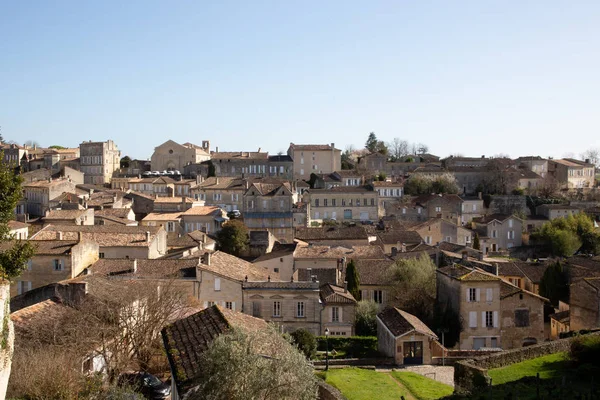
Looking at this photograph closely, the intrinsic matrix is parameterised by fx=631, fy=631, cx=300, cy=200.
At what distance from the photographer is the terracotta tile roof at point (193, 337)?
13.5 meters

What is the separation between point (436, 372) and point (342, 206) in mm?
41949

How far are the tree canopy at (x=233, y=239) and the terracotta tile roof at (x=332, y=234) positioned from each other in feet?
17.7

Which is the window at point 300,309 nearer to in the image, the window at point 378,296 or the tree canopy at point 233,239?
the window at point 378,296

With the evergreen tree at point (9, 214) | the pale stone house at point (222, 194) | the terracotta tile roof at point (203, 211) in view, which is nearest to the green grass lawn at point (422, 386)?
the evergreen tree at point (9, 214)

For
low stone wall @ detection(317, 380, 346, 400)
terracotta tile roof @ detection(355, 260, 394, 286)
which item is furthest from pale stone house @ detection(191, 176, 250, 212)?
low stone wall @ detection(317, 380, 346, 400)

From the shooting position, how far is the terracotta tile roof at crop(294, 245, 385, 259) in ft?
140

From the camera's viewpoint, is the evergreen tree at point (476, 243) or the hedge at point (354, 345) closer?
the hedge at point (354, 345)

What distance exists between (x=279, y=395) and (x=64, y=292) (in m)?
16.2

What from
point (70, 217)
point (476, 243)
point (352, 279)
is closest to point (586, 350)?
point (352, 279)

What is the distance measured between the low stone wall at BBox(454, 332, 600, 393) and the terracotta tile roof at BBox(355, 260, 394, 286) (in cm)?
1418

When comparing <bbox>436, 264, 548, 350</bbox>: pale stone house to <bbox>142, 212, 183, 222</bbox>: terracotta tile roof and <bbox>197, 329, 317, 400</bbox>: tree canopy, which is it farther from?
<bbox>142, 212, 183, 222</bbox>: terracotta tile roof

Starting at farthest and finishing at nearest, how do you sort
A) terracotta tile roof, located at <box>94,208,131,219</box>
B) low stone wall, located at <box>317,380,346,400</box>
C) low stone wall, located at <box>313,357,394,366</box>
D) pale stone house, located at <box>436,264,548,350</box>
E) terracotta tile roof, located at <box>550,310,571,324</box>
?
1. terracotta tile roof, located at <box>94,208,131,219</box>
2. terracotta tile roof, located at <box>550,310,571,324</box>
3. pale stone house, located at <box>436,264,548,350</box>
4. low stone wall, located at <box>313,357,394,366</box>
5. low stone wall, located at <box>317,380,346,400</box>

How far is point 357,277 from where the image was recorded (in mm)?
37781

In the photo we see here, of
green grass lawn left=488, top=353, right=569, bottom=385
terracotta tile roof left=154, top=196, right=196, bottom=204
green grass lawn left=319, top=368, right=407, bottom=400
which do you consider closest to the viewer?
green grass lawn left=488, top=353, right=569, bottom=385
